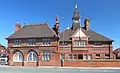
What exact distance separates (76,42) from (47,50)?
1080 cm

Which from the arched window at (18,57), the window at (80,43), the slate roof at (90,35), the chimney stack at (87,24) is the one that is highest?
the chimney stack at (87,24)

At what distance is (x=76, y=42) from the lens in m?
63.8

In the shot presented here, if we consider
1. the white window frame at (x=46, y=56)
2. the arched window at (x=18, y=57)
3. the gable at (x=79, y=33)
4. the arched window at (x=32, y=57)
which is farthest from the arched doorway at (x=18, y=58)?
the gable at (x=79, y=33)

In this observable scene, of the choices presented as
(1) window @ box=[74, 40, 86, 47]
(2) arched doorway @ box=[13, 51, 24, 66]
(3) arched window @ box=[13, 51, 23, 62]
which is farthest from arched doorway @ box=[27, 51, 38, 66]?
(1) window @ box=[74, 40, 86, 47]

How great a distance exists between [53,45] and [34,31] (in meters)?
7.43

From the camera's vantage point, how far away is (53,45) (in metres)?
Answer: 56.4

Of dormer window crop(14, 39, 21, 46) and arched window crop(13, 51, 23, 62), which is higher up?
dormer window crop(14, 39, 21, 46)

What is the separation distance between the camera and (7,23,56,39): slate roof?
5822 centimetres

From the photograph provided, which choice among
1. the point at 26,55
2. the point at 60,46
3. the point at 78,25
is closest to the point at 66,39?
the point at 60,46

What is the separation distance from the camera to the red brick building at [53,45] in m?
56.4

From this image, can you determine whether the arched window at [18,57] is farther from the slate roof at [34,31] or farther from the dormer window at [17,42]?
the slate roof at [34,31]

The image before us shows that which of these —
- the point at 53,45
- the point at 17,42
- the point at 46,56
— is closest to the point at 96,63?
the point at 53,45

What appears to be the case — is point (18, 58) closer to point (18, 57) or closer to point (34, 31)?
point (18, 57)

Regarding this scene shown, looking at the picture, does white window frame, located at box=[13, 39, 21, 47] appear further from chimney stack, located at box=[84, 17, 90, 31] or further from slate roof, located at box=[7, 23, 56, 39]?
chimney stack, located at box=[84, 17, 90, 31]
